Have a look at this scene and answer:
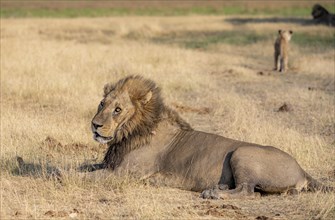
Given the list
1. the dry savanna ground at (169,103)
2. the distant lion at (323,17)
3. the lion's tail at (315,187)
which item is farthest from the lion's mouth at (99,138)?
the distant lion at (323,17)

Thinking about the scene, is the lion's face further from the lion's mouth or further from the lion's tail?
the lion's tail

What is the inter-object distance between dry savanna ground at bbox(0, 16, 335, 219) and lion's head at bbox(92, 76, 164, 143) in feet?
1.57

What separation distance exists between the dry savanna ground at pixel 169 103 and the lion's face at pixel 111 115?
426 millimetres

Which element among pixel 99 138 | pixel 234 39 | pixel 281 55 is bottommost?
pixel 234 39

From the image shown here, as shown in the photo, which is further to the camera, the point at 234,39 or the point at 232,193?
the point at 234,39

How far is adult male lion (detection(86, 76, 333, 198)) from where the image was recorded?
7.03 meters

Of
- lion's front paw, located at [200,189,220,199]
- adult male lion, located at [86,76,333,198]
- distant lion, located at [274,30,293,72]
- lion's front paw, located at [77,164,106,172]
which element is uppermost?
adult male lion, located at [86,76,333,198]

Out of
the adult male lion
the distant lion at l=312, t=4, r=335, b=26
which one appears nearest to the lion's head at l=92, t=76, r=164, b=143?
the adult male lion

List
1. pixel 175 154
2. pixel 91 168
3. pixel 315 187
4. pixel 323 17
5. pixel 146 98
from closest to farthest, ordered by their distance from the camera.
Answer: pixel 315 187, pixel 175 154, pixel 146 98, pixel 91 168, pixel 323 17

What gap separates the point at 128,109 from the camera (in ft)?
24.5

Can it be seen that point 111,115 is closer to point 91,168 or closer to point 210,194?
point 91,168

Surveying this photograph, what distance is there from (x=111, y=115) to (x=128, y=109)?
0.70ft

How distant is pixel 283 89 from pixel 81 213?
1080cm

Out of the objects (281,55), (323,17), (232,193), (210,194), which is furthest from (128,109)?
(323,17)
